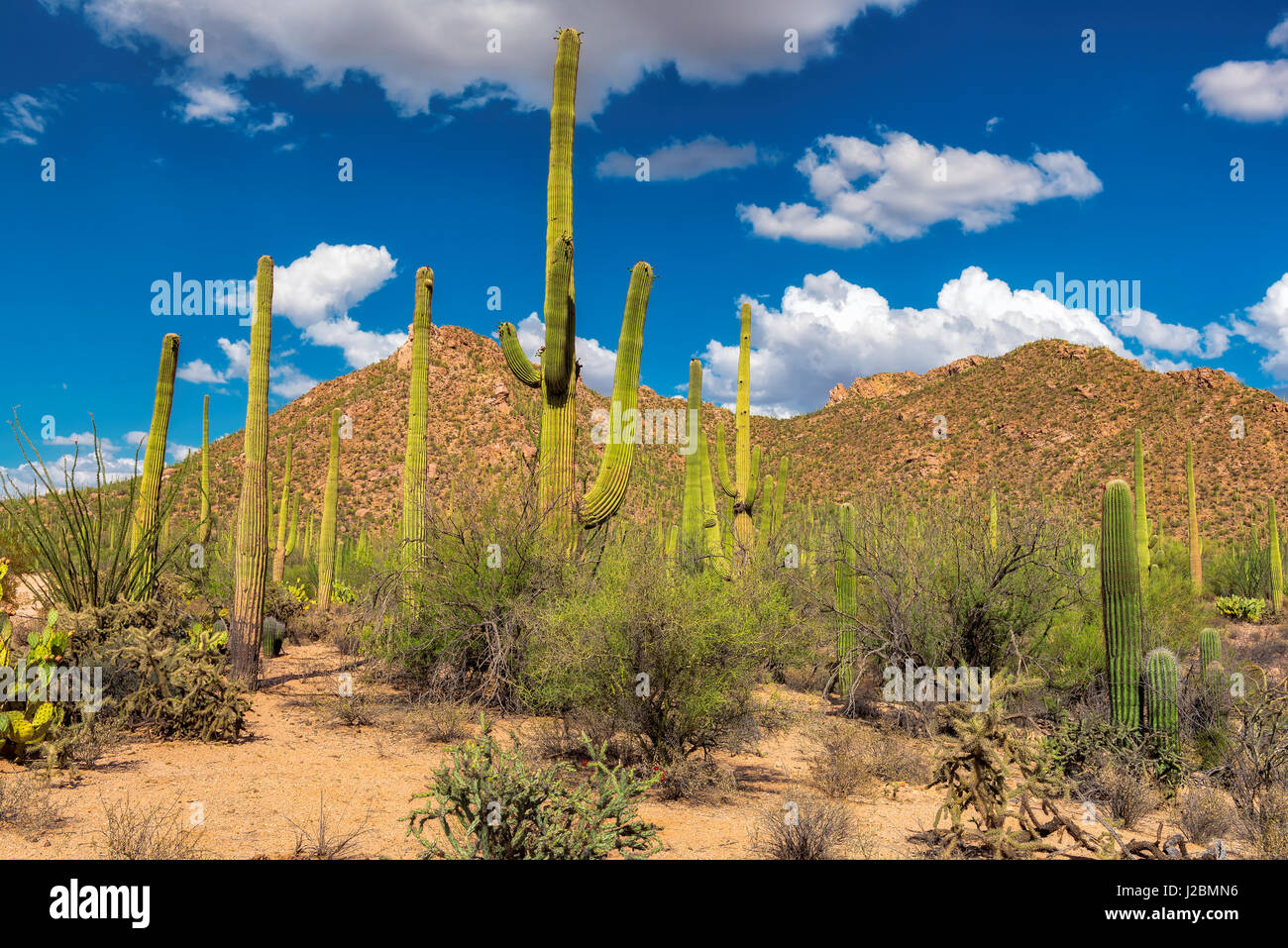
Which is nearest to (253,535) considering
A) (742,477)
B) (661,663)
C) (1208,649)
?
(661,663)

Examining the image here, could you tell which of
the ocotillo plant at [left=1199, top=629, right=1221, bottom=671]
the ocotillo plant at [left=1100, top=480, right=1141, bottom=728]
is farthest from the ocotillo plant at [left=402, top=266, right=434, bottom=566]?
the ocotillo plant at [left=1199, top=629, right=1221, bottom=671]

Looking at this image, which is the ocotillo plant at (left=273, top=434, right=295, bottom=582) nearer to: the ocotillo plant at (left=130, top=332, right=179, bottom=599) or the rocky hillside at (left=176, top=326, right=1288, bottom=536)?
the ocotillo plant at (left=130, top=332, right=179, bottom=599)

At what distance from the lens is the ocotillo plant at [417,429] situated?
1213 cm

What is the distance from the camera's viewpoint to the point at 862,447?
56.4m

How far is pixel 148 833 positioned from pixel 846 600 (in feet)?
32.8

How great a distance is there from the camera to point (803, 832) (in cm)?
614

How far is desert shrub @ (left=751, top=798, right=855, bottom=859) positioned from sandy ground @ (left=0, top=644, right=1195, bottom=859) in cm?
15

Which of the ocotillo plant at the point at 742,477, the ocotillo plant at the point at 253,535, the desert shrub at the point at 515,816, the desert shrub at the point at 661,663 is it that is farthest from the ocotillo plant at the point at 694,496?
the desert shrub at the point at 515,816

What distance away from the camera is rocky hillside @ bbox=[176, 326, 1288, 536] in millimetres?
43312

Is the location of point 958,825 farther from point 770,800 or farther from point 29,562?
point 29,562

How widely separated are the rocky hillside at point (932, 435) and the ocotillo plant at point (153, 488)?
26.5 meters

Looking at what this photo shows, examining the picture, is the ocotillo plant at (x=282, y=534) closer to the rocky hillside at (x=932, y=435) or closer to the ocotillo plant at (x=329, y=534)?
the ocotillo plant at (x=329, y=534)
